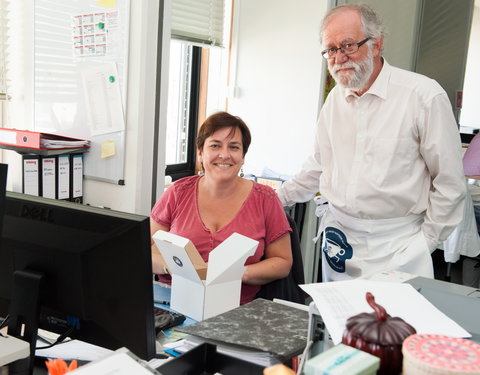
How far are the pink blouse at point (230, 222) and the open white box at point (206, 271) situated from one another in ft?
1.44

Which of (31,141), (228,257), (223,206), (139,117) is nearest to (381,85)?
(223,206)

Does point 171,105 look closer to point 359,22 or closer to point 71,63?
point 71,63

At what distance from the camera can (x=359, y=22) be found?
76.3 inches

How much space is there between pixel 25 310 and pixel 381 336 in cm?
81

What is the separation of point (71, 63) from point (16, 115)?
47 centimetres

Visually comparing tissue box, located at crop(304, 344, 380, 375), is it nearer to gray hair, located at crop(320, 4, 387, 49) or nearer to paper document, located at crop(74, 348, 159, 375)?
paper document, located at crop(74, 348, 159, 375)

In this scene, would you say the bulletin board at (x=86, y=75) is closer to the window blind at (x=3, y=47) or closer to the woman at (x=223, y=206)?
the window blind at (x=3, y=47)

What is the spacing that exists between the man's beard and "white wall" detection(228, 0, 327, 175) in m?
1.68

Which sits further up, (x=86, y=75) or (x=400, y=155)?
(x=86, y=75)

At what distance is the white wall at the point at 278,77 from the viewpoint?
145 inches

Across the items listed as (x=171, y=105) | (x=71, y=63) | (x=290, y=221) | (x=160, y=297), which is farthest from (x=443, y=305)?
(x=171, y=105)

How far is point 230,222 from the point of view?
6.57ft

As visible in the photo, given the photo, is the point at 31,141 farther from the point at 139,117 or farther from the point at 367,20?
the point at 367,20

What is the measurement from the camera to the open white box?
1.42m
